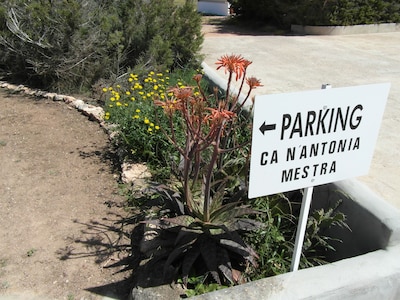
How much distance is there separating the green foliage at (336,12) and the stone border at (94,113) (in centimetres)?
832

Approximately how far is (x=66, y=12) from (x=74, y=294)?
145 inches

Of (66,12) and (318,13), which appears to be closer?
(66,12)

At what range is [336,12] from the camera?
10961 mm

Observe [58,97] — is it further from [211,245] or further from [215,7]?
[215,7]

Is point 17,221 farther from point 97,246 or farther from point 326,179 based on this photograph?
point 326,179

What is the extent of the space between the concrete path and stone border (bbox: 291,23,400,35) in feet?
1.00

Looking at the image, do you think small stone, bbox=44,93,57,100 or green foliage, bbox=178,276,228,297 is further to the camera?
small stone, bbox=44,93,57,100

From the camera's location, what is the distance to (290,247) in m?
2.49

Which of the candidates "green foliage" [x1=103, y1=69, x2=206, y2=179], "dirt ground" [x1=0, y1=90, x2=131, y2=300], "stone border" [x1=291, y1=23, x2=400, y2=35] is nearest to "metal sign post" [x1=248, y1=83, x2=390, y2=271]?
"dirt ground" [x1=0, y1=90, x2=131, y2=300]

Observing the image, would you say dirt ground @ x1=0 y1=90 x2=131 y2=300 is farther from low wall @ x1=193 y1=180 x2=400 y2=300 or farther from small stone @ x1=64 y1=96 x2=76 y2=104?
low wall @ x1=193 y1=180 x2=400 y2=300

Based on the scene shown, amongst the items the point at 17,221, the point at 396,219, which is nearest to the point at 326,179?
the point at 396,219

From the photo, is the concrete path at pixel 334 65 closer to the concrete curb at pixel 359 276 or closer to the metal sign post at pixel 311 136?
the concrete curb at pixel 359 276

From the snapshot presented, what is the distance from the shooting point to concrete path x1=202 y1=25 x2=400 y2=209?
3811mm

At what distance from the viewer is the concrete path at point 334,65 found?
381 centimetres
